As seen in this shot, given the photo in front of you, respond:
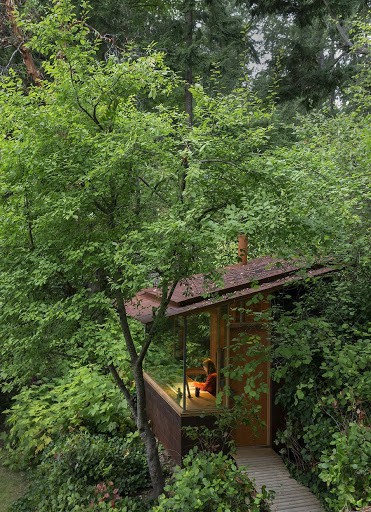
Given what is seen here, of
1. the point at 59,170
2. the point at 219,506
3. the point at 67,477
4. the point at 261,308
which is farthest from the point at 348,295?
the point at 67,477

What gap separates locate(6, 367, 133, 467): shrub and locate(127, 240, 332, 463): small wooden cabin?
140cm

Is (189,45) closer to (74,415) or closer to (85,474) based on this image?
(74,415)

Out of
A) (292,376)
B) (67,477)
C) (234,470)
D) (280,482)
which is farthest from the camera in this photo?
(67,477)

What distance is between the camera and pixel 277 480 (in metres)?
7.25

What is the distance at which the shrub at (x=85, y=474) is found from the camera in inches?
305

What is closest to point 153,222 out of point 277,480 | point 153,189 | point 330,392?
point 153,189

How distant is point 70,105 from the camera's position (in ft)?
19.6

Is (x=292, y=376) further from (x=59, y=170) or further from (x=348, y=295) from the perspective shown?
(x=59, y=170)

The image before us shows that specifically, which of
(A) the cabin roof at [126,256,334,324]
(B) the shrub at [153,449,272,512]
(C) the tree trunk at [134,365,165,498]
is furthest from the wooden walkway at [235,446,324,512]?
(A) the cabin roof at [126,256,334,324]

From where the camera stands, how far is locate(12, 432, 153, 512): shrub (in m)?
7.74

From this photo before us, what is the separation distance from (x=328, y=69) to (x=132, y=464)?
12.3m

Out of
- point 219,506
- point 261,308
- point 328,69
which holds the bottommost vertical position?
point 219,506

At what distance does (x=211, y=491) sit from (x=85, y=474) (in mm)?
3906

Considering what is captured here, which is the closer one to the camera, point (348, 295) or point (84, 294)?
point (84, 294)
